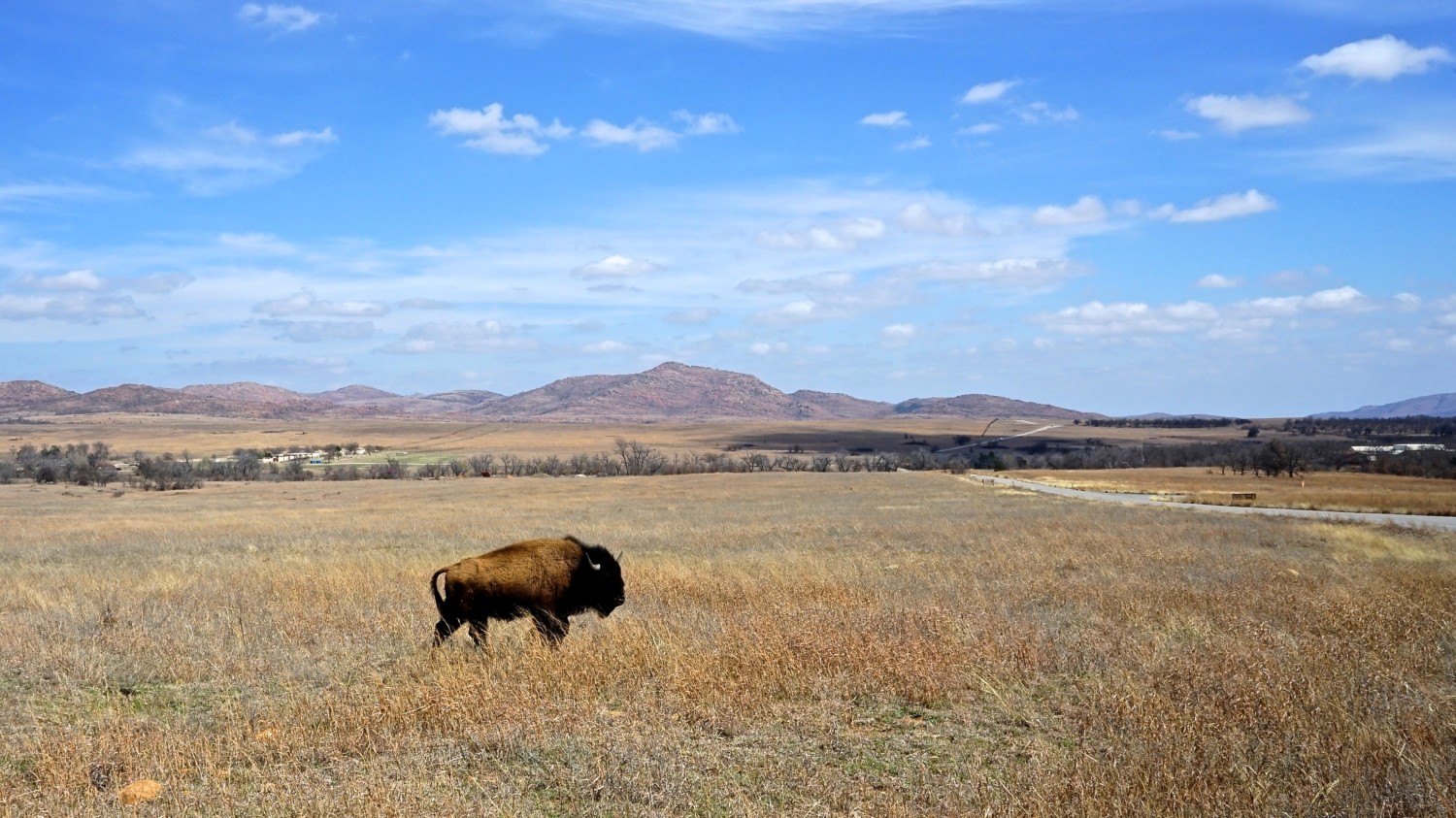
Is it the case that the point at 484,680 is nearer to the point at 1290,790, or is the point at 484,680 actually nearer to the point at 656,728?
the point at 656,728

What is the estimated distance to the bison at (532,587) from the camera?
33.8 ft

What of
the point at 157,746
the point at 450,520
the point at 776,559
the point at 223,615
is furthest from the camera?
the point at 450,520

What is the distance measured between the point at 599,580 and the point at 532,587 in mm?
847

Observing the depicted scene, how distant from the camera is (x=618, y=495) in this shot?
2175 inches

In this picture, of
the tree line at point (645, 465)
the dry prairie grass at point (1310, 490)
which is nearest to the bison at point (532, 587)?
the dry prairie grass at point (1310, 490)

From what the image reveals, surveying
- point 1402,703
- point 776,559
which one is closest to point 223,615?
point 776,559

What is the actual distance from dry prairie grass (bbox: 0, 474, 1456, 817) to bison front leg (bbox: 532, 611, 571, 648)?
243 millimetres

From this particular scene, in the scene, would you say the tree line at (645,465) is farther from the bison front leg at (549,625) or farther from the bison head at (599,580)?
the bison front leg at (549,625)

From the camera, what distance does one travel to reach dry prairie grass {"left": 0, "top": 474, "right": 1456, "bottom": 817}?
227 inches

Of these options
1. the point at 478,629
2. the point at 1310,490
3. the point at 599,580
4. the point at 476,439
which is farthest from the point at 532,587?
the point at 476,439

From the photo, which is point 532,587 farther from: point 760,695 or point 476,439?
point 476,439

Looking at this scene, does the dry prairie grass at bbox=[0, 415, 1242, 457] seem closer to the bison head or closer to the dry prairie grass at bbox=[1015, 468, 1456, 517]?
the dry prairie grass at bbox=[1015, 468, 1456, 517]

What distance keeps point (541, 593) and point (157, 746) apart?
438 cm

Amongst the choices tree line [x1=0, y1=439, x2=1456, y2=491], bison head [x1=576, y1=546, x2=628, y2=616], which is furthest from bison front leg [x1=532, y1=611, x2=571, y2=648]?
tree line [x1=0, y1=439, x2=1456, y2=491]
